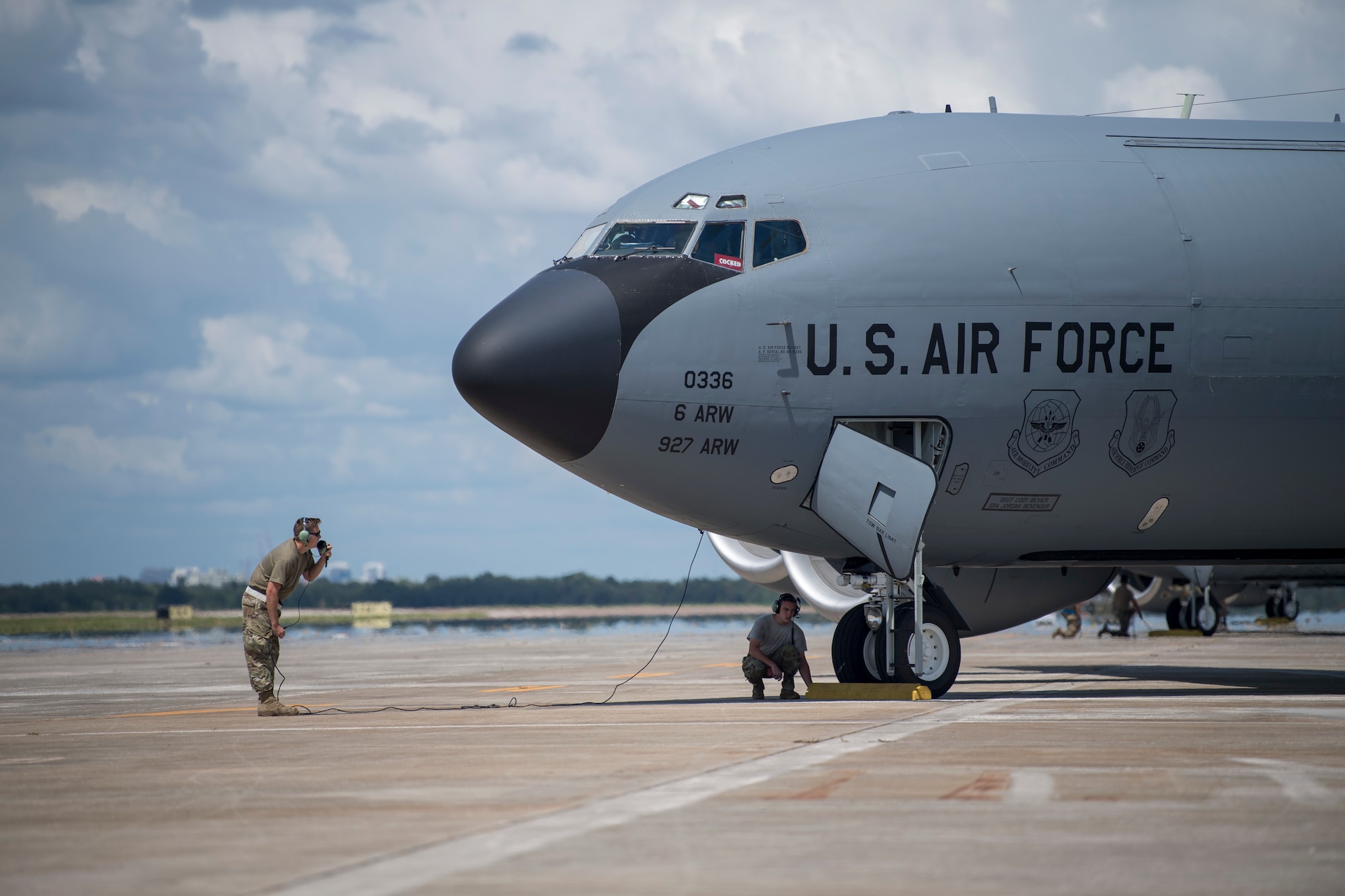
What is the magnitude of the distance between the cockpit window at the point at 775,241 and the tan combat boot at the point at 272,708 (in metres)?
6.78

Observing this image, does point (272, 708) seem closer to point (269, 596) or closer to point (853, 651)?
point (269, 596)

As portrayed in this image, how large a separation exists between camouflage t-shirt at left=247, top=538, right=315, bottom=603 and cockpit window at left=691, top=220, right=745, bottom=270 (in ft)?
17.5

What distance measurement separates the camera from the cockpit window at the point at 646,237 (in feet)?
49.0

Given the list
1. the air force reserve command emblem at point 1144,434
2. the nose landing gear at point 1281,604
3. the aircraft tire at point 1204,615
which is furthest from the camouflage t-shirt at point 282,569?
the nose landing gear at point 1281,604

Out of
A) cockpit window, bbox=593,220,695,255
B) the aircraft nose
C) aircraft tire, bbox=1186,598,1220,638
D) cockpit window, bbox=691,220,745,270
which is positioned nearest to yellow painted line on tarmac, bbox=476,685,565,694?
the aircraft nose

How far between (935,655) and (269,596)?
7161 mm

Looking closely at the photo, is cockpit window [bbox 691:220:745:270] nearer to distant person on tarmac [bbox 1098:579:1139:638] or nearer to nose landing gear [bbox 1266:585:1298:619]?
distant person on tarmac [bbox 1098:579:1139:638]

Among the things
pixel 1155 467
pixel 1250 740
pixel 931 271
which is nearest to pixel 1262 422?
pixel 1155 467

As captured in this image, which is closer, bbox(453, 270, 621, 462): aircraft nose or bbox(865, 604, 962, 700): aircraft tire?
bbox(453, 270, 621, 462): aircraft nose

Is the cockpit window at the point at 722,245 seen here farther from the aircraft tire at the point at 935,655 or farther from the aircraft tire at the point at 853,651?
the aircraft tire at the point at 935,655

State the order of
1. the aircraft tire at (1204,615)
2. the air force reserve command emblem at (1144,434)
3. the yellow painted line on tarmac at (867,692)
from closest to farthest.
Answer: the yellow painted line on tarmac at (867,692) < the air force reserve command emblem at (1144,434) < the aircraft tire at (1204,615)

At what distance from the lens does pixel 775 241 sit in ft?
48.8

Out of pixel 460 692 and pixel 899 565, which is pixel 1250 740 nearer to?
pixel 899 565

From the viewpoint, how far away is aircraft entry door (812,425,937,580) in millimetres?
14461
